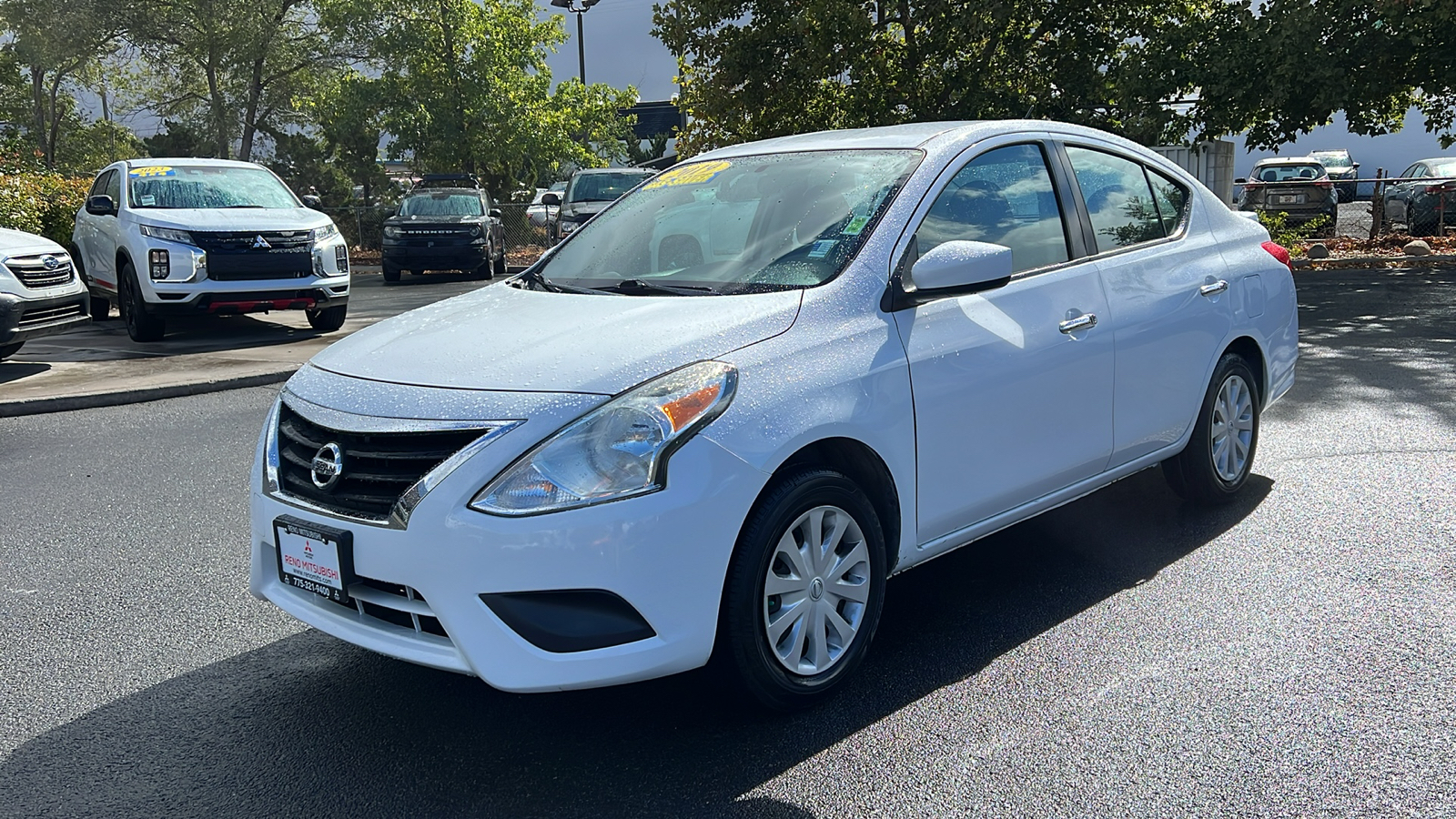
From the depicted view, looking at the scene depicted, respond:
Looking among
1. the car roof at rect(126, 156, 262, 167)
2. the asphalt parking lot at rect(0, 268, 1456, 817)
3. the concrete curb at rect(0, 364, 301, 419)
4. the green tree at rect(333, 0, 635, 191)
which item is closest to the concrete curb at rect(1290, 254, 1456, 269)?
the asphalt parking lot at rect(0, 268, 1456, 817)

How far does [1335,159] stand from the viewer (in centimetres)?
3919

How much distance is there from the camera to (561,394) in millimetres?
3168

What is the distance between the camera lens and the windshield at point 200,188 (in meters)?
12.6

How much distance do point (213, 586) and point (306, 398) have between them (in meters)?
1.59

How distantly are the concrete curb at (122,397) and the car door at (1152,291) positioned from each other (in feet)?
23.0

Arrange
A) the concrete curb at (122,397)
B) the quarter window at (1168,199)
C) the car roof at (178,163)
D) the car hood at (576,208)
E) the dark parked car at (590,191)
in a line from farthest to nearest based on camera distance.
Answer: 1. the dark parked car at (590,191)
2. the car hood at (576,208)
3. the car roof at (178,163)
4. the concrete curb at (122,397)
5. the quarter window at (1168,199)

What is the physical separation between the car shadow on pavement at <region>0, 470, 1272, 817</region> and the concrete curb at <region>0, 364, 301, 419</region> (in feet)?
18.8

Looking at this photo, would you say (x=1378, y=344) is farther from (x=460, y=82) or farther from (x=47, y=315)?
(x=460, y=82)

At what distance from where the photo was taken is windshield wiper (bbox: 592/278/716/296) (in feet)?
12.7

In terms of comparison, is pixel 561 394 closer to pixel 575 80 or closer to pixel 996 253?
pixel 996 253

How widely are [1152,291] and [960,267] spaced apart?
1353 mm

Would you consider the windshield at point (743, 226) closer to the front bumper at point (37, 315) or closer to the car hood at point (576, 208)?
the front bumper at point (37, 315)

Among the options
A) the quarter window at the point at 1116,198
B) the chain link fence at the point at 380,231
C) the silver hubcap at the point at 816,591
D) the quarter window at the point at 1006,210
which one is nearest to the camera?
the silver hubcap at the point at 816,591

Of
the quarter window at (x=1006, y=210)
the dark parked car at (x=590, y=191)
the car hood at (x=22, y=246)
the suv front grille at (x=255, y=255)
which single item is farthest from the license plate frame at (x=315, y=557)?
the dark parked car at (x=590, y=191)
